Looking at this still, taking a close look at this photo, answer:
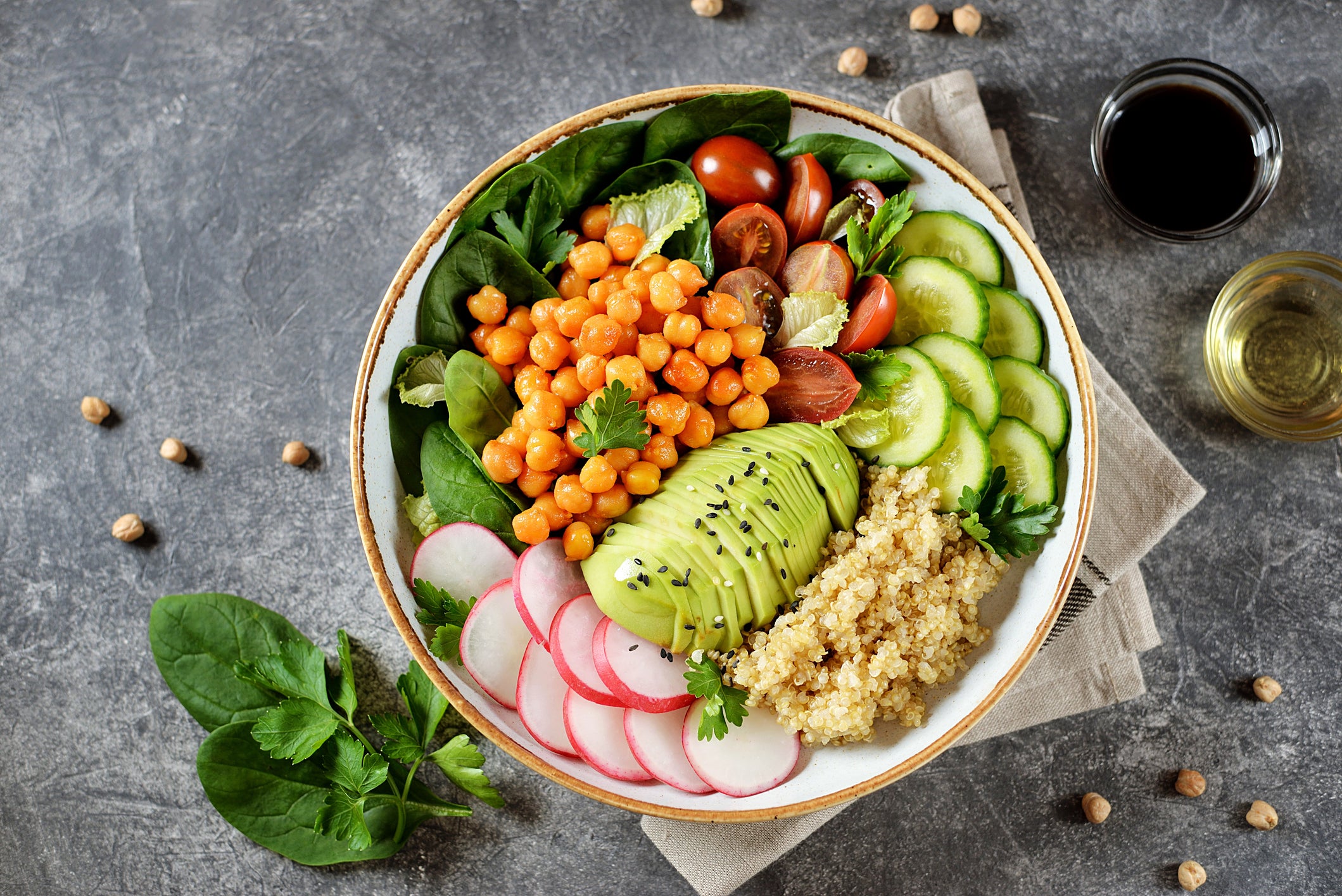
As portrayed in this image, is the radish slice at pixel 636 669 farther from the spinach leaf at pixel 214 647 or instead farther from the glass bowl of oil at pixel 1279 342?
the glass bowl of oil at pixel 1279 342

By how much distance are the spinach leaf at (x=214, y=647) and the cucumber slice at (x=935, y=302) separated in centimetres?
172

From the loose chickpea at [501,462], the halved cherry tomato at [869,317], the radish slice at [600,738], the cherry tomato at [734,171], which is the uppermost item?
the cherry tomato at [734,171]

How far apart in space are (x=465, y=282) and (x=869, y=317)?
92cm

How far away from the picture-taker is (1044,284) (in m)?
1.92

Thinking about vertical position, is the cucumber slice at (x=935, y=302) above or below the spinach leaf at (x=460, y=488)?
above

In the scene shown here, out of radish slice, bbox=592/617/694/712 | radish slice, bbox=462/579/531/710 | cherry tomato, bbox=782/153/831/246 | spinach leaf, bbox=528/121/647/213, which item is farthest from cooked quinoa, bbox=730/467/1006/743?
spinach leaf, bbox=528/121/647/213

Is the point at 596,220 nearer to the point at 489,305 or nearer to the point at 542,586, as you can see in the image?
the point at 489,305

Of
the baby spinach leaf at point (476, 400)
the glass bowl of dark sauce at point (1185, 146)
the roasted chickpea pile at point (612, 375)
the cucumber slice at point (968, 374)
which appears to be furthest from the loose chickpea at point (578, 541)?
the glass bowl of dark sauce at point (1185, 146)

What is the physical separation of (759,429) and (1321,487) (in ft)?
5.32

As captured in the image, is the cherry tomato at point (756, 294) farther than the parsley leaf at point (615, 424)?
Yes

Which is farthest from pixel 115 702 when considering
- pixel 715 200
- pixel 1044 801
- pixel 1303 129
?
pixel 1303 129

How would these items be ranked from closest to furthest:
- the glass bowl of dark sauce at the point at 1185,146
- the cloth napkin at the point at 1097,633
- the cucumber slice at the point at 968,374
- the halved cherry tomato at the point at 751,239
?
1. the cucumber slice at the point at 968,374
2. the halved cherry tomato at the point at 751,239
3. the cloth napkin at the point at 1097,633
4. the glass bowl of dark sauce at the point at 1185,146

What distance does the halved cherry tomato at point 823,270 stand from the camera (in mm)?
1994

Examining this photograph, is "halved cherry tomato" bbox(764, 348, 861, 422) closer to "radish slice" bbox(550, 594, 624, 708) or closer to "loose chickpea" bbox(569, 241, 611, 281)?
"loose chickpea" bbox(569, 241, 611, 281)
